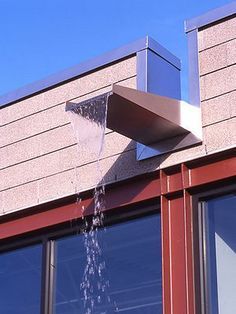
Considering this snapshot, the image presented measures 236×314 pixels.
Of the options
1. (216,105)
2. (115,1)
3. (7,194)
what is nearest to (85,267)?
(7,194)

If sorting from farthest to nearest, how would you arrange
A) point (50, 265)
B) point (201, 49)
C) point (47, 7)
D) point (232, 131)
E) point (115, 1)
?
point (47, 7), point (115, 1), point (50, 265), point (201, 49), point (232, 131)

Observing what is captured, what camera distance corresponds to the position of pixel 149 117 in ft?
17.9

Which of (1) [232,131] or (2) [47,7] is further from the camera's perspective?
(2) [47,7]

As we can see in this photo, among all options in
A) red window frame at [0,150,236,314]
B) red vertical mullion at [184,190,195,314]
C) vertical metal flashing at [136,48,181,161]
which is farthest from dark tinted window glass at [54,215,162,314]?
vertical metal flashing at [136,48,181,161]

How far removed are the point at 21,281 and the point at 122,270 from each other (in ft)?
2.99

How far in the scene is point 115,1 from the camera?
8.30m

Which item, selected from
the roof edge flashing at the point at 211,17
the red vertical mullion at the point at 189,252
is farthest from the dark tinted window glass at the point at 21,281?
the roof edge flashing at the point at 211,17

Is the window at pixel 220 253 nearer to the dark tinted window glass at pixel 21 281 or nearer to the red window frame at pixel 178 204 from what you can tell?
the red window frame at pixel 178 204

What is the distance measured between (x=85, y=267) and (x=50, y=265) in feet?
0.86

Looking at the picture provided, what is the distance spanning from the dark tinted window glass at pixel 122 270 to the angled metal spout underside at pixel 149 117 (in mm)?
513

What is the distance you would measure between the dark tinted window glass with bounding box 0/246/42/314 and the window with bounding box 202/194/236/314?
4.42 ft

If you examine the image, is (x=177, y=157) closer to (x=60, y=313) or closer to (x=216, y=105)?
(x=216, y=105)

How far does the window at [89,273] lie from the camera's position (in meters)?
A: 5.68

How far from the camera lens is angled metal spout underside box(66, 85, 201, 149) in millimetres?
5348
